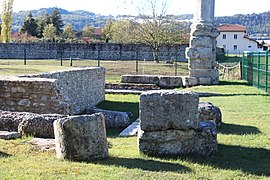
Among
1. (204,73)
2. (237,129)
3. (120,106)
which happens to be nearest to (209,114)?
(237,129)

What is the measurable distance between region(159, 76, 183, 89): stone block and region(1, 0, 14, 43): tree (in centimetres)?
4701

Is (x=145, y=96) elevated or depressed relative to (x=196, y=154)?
elevated

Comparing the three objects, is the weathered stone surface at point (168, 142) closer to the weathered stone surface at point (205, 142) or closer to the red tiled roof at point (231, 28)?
the weathered stone surface at point (205, 142)

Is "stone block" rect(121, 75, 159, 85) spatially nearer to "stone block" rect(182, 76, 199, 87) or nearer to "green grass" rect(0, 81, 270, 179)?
"stone block" rect(182, 76, 199, 87)

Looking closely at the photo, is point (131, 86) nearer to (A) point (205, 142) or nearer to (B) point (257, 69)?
(B) point (257, 69)

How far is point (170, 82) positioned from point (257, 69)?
4.21 m

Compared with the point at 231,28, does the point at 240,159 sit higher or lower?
lower

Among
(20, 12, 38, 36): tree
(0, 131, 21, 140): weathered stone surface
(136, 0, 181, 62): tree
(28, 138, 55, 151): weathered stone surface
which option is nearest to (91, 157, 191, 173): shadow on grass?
(28, 138, 55, 151): weathered stone surface

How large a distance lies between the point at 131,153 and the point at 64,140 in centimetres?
125

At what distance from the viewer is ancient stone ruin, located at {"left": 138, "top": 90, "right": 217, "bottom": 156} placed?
7.59 m

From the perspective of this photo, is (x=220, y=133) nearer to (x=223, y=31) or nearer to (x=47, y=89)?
(x=47, y=89)

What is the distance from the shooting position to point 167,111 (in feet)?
25.0

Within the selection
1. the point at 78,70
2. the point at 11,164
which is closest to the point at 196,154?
the point at 11,164

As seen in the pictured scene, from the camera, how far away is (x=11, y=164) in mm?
6855
